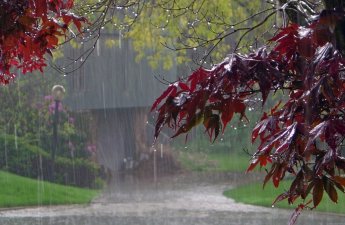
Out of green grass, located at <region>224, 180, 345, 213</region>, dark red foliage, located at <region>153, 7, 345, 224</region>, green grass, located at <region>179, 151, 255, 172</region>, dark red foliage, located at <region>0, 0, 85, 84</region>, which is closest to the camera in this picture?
dark red foliage, located at <region>153, 7, 345, 224</region>

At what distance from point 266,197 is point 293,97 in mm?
13980

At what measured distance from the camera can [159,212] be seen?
46.5 ft

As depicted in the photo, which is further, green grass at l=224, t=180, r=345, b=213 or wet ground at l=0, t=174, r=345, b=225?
green grass at l=224, t=180, r=345, b=213

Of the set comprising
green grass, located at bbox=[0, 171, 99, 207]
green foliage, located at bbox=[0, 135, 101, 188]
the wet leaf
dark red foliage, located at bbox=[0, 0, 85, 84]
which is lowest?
green grass, located at bbox=[0, 171, 99, 207]

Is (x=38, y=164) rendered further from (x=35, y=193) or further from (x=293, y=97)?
(x=293, y=97)

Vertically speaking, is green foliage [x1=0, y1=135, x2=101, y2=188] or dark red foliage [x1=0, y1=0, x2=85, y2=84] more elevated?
dark red foliage [x1=0, y1=0, x2=85, y2=84]

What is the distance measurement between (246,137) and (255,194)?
679cm

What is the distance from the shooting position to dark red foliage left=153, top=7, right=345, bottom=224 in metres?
2.84

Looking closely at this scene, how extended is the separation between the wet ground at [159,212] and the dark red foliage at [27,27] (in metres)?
8.24

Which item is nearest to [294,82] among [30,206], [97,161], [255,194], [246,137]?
[30,206]

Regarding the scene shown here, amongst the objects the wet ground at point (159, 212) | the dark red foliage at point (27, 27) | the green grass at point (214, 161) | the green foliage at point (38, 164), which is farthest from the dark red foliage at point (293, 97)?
the green grass at point (214, 161)

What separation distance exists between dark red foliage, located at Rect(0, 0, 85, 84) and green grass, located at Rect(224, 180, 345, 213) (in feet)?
33.9

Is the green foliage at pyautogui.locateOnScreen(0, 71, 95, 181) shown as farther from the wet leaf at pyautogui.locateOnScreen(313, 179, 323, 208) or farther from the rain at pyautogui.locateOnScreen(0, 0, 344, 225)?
the wet leaf at pyautogui.locateOnScreen(313, 179, 323, 208)

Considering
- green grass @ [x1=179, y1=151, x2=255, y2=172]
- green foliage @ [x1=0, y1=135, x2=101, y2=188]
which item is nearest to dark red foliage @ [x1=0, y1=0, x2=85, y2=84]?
green foliage @ [x1=0, y1=135, x2=101, y2=188]
